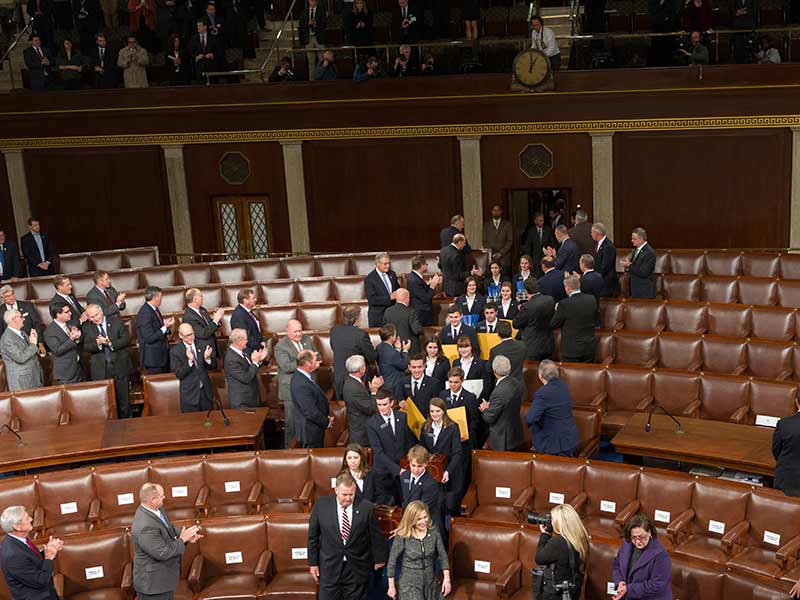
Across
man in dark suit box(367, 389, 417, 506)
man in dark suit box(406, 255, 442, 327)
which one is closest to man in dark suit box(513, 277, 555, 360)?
man in dark suit box(406, 255, 442, 327)

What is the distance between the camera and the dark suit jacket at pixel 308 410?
8.62 metres

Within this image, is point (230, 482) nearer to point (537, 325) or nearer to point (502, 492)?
point (502, 492)

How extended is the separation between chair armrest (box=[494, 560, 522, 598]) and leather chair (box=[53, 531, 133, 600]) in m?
2.58

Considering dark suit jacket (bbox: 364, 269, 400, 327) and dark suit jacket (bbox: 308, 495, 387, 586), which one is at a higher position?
dark suit jacket (bbox: 364, 269, 400, 327)

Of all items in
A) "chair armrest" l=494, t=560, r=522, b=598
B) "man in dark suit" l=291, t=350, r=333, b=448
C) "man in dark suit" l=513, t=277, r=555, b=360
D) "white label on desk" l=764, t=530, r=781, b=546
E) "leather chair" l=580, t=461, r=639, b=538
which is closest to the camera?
"chair armrest" l=494, t=560, r=522, b=598

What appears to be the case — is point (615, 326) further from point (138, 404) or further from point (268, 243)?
point (268, 243)

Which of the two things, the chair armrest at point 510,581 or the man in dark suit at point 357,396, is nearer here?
the chair armrest at point 510,581

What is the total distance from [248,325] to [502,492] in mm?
3432

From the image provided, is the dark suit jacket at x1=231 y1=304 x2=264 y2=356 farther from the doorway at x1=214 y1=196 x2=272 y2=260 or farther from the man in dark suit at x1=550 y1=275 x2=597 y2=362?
the doorway at x1=214 y1=196 x2=272 y2=260

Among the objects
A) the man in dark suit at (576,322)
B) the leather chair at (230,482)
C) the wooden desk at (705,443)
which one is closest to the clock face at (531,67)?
the man in dark suit at (576,322)

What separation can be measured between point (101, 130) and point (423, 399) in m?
10.6

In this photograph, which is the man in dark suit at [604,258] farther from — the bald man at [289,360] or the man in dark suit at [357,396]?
the man in dark suit at [357,396]

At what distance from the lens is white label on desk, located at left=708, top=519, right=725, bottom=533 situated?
286 inches

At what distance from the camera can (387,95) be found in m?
15.9
